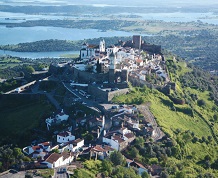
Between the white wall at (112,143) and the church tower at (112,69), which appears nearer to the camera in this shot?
the white wall at (112,143)

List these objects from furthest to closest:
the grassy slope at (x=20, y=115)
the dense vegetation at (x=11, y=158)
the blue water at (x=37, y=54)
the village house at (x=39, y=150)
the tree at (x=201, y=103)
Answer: the blue water at (x=37, y=54) < the tree at (x=201, y=103) < the grassy slope at (x=20, y=115) < the village house at (x=39, y=150) < the dense vegetation at (x=11, y=158)

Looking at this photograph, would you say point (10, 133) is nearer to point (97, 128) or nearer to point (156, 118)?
point (97, 128)

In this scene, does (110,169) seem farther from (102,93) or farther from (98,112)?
(102,93)

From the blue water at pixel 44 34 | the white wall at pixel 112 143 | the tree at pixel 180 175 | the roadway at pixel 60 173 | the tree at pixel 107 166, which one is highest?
the roadway at pixel 60 173

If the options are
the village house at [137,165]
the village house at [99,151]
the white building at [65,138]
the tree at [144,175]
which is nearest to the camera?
the tree at [144,175]

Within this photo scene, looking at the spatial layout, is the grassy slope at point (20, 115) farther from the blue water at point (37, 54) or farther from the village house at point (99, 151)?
the blue water at point (37, 54)

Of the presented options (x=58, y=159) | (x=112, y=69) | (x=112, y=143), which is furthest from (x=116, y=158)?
(x=112, y=69)

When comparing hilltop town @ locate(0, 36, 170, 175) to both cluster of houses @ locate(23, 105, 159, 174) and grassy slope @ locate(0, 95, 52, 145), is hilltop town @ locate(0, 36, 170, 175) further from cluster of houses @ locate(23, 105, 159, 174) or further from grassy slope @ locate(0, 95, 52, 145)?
grassy slope @ locate(0, 95, 52, 145)

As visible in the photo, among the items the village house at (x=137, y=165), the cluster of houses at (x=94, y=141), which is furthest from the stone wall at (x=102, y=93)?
the village house at (x=137, y=165)

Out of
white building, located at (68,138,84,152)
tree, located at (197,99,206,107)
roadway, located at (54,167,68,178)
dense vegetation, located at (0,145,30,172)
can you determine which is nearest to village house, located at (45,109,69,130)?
white building, located at (68,138,84,152)
